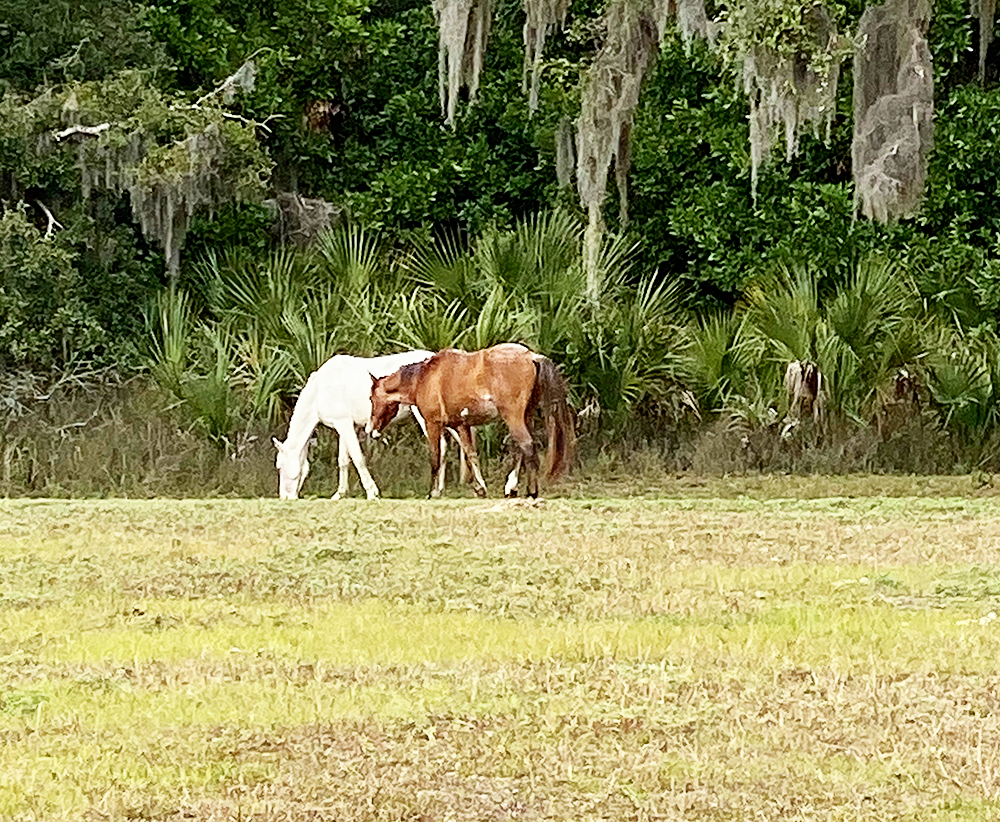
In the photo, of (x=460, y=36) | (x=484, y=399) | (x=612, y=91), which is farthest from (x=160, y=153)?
(x=484, y=399)

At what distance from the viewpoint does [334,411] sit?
18.5 metres

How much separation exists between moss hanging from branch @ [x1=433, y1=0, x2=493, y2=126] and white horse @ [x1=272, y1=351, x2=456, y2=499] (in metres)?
3.28

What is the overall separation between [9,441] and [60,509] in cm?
723

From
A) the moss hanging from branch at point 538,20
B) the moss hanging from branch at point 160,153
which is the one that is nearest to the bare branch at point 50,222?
the moss hanging from branch at point 160,153

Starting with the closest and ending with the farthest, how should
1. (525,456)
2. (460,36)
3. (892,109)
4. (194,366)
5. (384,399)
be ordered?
(525,456), (384,399), (892,109), (460,36), (194,366)

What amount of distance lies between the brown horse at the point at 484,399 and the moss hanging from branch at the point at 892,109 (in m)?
3.71

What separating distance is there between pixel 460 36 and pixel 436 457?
203 inches

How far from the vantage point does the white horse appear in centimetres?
1841

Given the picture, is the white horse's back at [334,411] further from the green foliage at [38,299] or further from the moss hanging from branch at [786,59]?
the green foliage at [38,299]

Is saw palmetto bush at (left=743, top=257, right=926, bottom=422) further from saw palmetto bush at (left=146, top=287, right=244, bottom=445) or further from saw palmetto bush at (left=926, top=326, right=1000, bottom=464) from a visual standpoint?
saw palmetto bush at (left=146, top=287, right=244, bottom=445)

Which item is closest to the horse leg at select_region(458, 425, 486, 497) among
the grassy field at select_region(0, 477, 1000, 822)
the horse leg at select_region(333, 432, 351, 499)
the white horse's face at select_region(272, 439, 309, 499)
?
the horse leg at select_region(333, 432, 351, 499)

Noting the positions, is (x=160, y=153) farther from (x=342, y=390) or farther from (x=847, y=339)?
(x=847, y=339)

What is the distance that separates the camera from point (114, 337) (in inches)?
898

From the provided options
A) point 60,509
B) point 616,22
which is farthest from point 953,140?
point 60,509
